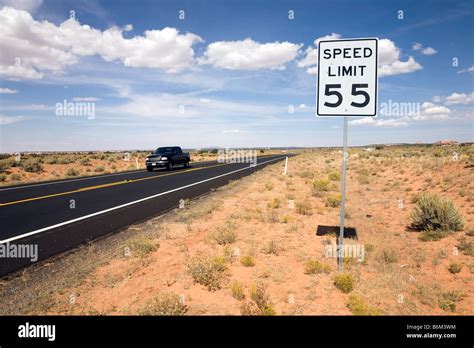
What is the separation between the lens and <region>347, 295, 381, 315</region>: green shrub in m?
3.72

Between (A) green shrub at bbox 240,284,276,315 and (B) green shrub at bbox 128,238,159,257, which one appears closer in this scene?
(A) green shrub at bbox 240,284,276,315

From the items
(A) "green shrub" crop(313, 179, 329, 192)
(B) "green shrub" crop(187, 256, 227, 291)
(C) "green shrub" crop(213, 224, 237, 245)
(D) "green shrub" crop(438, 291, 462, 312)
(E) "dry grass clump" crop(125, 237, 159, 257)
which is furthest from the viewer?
(A) "green shrub" crop(313, 179, 329, 192)

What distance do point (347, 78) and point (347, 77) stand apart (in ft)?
0.05

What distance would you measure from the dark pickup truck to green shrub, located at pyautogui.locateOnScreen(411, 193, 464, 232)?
2043cm

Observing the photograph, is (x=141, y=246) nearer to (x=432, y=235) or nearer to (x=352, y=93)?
(x=352, y=93)

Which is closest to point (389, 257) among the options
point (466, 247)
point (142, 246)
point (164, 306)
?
point (466, 247)

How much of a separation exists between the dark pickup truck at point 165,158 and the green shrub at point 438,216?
2043cm

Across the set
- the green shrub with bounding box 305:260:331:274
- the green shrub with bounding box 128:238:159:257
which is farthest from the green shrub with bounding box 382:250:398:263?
the green shrub with bounding box 128:238:159:257

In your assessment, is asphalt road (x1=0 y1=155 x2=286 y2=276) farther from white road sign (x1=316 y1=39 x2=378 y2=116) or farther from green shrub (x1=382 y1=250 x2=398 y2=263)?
green shrub (x1=382 y1=250 x2=398 y2=263)

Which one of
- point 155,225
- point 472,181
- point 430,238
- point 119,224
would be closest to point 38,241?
point 119,224

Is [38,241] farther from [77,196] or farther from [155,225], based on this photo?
[77,196]

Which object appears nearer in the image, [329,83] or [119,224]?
[329,83]
